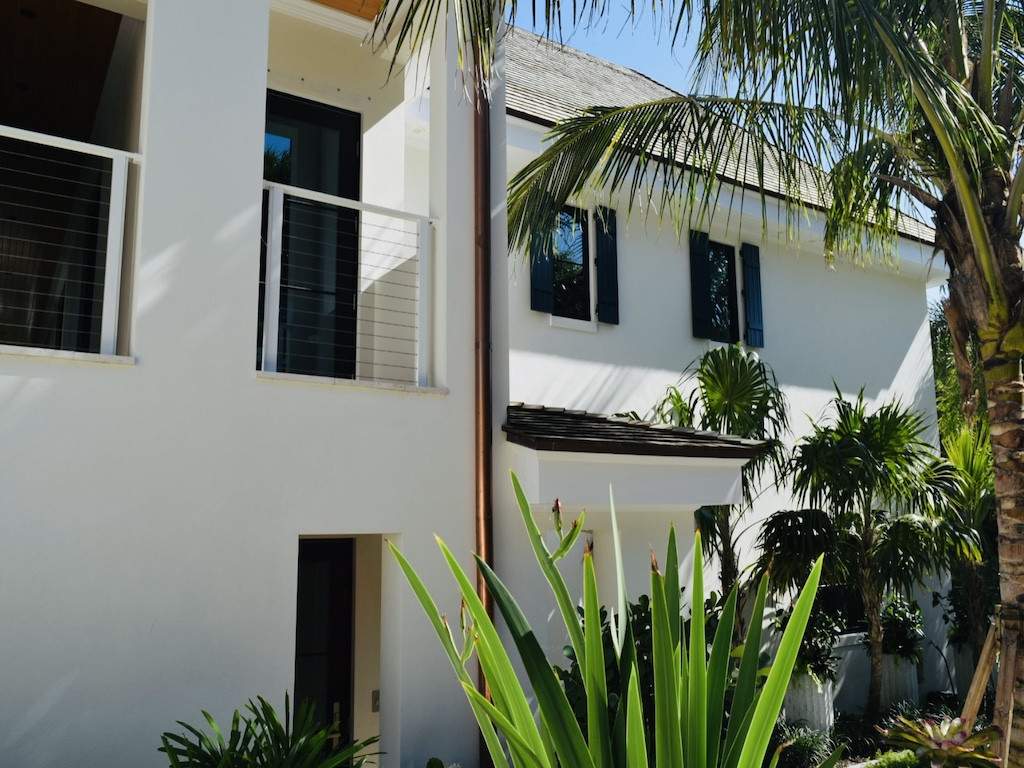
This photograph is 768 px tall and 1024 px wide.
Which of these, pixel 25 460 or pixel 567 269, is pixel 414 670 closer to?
pixel 25 460

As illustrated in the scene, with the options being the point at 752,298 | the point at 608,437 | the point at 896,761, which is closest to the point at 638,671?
the point at 608,437

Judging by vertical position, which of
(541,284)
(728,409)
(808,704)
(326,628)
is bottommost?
(808,704)

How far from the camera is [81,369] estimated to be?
5184 millimetres

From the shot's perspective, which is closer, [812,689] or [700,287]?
[812,689]

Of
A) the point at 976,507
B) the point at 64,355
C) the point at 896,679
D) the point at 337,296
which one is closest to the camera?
the point at 64,355

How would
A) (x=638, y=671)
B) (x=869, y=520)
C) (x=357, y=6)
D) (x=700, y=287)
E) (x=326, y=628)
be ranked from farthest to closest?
(x=700, y=287) < (x=869, y=520) < (x=326, y=628) < (x=357, y=6) < (x=638, y=671)

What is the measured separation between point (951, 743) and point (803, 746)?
3.77 meters

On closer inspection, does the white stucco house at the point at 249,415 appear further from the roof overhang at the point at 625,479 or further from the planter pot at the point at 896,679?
the planter pot at the point at 896,679

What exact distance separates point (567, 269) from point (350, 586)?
189 inches

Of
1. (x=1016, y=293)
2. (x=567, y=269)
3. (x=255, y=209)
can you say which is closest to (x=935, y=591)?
(x=567, y=269)

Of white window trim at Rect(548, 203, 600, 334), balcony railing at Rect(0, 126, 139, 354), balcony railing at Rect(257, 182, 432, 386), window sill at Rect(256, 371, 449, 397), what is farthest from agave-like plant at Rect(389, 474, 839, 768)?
white window trim at Rect(548, 203, 600, 334)

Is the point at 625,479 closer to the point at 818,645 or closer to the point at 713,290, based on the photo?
the point at 818,645

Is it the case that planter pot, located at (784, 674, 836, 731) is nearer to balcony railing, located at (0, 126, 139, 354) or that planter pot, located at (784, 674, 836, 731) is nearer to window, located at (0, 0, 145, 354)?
window, located at (0, 0, 145, 354)

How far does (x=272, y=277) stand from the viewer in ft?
20.2
